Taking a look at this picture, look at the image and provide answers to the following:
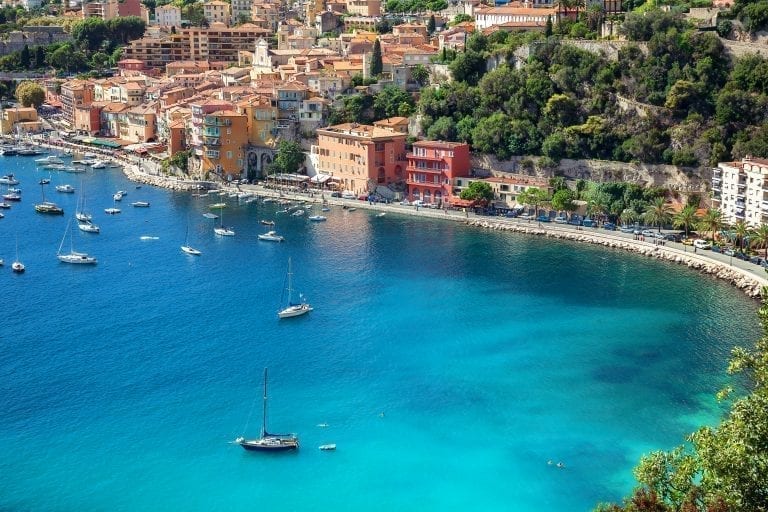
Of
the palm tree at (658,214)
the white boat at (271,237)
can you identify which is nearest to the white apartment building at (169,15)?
the white boat at (271,237)

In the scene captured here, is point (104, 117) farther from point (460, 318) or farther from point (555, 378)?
point (555, 378)

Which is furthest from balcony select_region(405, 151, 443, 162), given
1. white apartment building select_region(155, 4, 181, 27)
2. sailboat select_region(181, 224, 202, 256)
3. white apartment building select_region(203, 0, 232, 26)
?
white apartment building select_region(155, 4, 181, 27)

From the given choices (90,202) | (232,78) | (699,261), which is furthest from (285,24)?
(699,261)

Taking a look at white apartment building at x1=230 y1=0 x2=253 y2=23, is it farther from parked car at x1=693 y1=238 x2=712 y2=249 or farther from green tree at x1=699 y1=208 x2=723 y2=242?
parked car at x1=693 y1=238 x2=712 y2=249

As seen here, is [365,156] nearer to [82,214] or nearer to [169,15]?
[82,214]

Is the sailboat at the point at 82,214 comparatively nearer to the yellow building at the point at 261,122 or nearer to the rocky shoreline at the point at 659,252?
the yellow building at the point at 261,122

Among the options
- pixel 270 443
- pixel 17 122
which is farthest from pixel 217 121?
pixel 270 443

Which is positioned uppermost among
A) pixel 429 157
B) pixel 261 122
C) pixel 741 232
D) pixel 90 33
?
pixel 90 33
